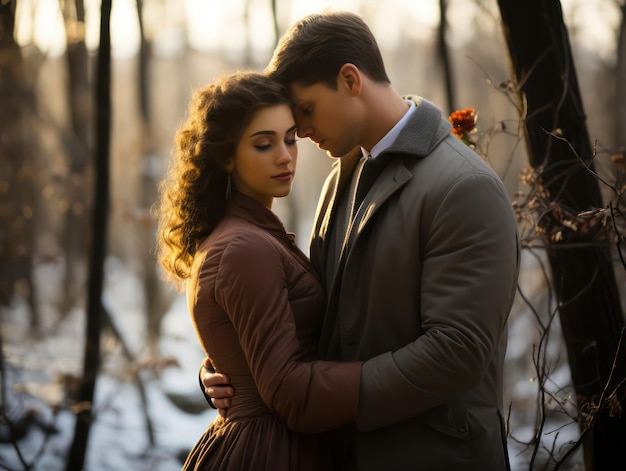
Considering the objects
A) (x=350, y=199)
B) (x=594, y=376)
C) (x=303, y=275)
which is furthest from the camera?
(x=594, y=376)

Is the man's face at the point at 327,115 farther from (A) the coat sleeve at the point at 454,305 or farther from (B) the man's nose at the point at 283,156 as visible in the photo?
(A) the coat sleeve at the point at 454,305

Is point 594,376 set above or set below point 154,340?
above

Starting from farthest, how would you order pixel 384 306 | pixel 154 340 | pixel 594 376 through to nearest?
pixel 154 340 → pixel 594 376 → pixel 384 306

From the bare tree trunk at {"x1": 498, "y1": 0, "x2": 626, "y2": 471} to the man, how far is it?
88 cm

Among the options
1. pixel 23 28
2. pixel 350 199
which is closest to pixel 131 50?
pixel 23 28

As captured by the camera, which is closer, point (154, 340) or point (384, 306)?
point (384, 306)

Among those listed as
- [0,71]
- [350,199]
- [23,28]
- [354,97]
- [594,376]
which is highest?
[23,28]

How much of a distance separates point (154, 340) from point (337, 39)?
10138mm

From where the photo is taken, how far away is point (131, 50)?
1238 cm

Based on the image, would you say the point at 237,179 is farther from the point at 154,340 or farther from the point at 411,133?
the point at 154,340

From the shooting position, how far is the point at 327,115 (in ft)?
8.52

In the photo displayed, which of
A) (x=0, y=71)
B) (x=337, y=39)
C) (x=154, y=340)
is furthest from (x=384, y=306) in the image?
(x=154, y=340)

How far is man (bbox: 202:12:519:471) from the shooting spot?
7.32ft

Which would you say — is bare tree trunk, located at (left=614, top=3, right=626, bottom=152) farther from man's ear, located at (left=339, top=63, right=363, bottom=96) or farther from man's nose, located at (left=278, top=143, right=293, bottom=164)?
man's nose, located at (left=278, top=143, right=293, bottom=164)
